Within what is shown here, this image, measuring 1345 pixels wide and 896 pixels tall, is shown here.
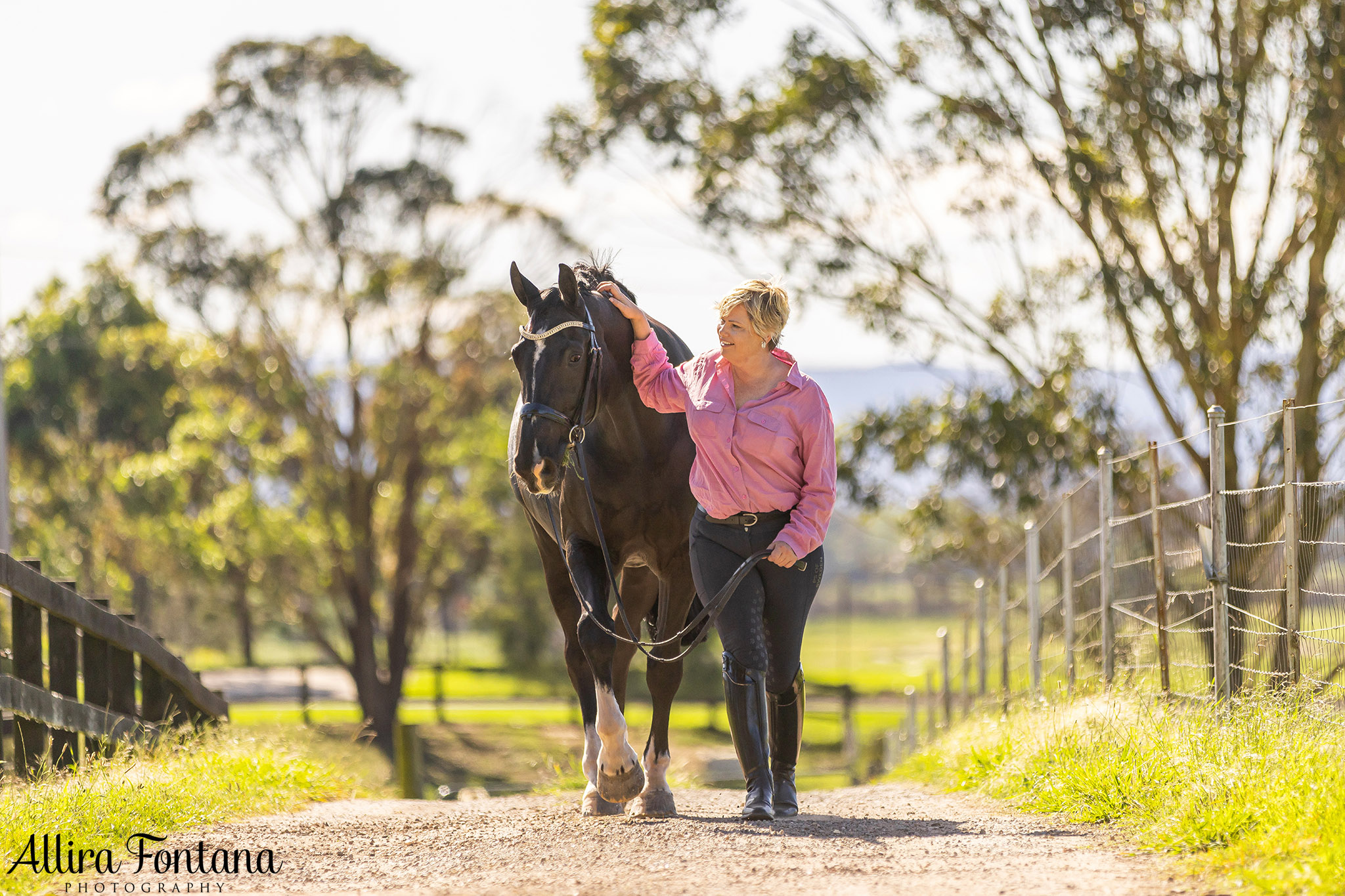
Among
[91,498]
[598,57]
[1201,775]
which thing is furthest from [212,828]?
[91,498]

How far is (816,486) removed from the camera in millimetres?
5168

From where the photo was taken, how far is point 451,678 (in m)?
47.6

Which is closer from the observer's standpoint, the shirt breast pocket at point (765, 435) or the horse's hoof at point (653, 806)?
the shirt breast pocket at point (765, 435)

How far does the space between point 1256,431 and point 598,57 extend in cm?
892

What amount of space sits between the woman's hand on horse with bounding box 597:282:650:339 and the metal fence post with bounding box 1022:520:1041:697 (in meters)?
4.65

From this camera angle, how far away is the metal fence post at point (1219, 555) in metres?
5.80

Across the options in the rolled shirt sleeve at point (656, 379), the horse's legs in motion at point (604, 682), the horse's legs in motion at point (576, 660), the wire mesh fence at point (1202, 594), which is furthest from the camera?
the horse's legs in motion at point (576, 660)

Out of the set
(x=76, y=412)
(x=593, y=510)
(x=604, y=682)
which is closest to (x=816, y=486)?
(x=593, y=510)

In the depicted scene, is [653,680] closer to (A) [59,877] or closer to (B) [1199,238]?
(A) [59,877]

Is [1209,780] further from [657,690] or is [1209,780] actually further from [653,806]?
[657,690]

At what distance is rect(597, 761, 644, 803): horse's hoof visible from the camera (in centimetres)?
547

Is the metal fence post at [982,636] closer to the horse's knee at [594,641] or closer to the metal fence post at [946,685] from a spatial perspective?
the metal fence post at [946,685]

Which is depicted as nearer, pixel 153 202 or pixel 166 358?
pixel 153 202

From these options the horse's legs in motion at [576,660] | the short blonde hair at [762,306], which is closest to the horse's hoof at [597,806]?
the horse's legs in motion at [576,660]
